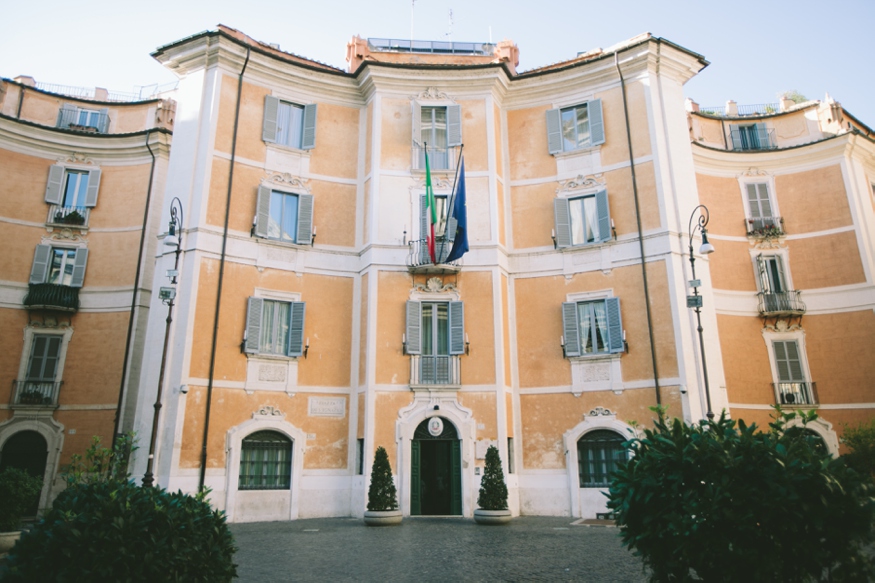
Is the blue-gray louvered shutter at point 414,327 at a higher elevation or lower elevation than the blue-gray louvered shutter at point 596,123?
lower

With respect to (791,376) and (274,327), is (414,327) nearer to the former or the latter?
(274,327)

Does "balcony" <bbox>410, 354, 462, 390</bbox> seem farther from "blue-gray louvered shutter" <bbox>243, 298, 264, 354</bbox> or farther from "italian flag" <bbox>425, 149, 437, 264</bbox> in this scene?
Answer: "blue-gray louvered shutter" <bbox>243, 298, 264, 354</bbox>

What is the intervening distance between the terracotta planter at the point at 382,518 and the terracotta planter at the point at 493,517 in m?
2.14

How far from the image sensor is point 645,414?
17.9m

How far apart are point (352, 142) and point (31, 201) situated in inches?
496

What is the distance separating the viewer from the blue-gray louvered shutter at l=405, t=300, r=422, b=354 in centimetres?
1905

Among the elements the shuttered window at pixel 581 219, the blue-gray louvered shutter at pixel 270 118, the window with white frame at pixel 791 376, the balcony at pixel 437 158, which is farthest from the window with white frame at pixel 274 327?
the window with white frame at pixel 791 376

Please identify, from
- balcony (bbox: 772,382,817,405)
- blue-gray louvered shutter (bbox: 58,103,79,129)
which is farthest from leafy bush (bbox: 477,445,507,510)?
blue-gray louvered shutter (bbox: 58,103,79,129)

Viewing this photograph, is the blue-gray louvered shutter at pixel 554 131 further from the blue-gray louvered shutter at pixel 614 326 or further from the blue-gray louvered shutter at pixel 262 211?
the blue-gray louvered shutter at pixel 262 211

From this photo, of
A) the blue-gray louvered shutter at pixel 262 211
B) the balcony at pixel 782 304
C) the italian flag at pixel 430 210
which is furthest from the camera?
the balcony at pixel 782 304

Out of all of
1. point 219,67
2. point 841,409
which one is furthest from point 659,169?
point 219,67

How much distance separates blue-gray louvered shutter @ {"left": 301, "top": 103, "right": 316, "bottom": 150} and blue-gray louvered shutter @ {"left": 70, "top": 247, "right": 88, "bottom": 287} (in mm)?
9745

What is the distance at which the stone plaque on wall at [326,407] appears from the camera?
19.0 metres

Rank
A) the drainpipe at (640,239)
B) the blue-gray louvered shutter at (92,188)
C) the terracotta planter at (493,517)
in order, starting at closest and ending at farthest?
the terracotta planter at (493,517) → the drainpipe at (640,239) → the blue-gray louvered shutter at (92,188)
